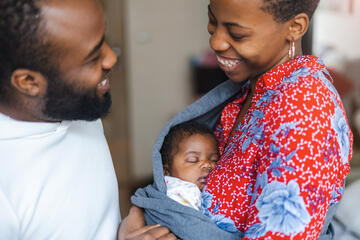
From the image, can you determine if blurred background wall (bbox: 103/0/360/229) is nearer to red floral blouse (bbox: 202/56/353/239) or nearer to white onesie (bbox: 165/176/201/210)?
white onesie (bbox: 165/176/201/210)

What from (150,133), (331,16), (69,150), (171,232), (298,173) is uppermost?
(331,16)

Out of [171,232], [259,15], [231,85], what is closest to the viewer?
[259,15]

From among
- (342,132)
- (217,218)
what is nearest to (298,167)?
(342,132)

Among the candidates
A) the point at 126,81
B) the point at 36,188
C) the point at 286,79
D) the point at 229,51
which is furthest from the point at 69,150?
the point at 126,81

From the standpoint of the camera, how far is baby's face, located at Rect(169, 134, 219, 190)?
134cm

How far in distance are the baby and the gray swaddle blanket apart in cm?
5

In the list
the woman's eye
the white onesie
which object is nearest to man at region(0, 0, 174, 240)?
the white onesie

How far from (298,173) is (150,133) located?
355 cm

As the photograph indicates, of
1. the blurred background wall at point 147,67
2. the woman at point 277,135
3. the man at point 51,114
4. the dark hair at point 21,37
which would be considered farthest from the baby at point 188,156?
the blurred background wall at point 147,67

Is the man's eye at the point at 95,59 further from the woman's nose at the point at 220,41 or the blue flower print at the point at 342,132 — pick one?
the blue flower print at the point at 342,132

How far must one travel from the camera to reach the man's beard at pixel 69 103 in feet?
3.40

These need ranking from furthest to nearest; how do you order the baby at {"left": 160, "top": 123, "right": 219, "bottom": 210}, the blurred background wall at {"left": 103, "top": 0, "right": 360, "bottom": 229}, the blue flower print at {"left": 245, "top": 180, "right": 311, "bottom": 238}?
1. the blurred background wall at {"left": 103, "top": 0, "right": 360, "bottom": 229}
2. the baby at {"left": 160, "top": 123, "right": 219, "bottom": 210}
3. the blue flower print at {"left": 245, "top": 180, "right": 311, "bottom": 238}

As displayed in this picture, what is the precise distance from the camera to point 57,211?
1091mm

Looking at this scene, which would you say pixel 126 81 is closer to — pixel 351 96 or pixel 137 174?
pixel 137 174
